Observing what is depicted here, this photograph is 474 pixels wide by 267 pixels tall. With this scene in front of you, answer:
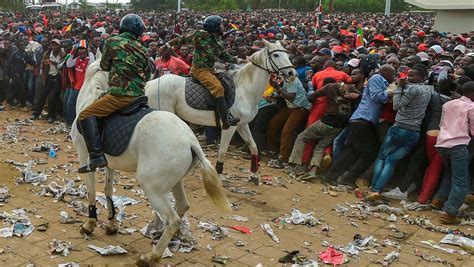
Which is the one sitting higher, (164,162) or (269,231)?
(164,162)

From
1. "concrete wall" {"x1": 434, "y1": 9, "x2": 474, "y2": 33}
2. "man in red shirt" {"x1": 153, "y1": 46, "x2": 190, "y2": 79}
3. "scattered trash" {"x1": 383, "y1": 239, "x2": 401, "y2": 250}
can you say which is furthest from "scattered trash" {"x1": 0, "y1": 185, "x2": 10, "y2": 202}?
"concrete wall" {"x1": 434, "y1": 9, "x2": 474, "y2": 33}

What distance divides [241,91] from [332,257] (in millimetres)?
3750

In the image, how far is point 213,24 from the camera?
8234 mm

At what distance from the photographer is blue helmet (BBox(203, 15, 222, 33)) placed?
324 inches

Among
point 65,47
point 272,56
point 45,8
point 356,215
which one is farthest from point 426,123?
point 45,8

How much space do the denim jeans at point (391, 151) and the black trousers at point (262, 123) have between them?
2773 mm

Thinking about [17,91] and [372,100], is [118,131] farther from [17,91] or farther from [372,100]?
[17,91]

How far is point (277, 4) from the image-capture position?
76188 mm

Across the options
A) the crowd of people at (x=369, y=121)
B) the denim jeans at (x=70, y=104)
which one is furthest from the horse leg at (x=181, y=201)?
the denim jeans at (x=70, y=104)

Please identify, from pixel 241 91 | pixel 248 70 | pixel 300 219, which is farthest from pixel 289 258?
pixel 248 70

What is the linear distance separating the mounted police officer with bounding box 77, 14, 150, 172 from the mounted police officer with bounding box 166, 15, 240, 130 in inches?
109

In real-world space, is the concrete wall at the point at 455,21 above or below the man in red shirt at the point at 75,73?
above

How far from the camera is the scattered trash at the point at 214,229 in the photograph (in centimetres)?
641

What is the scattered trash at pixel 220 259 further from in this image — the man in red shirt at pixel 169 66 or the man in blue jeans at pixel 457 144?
the man in red shirt at pixel 169 66
